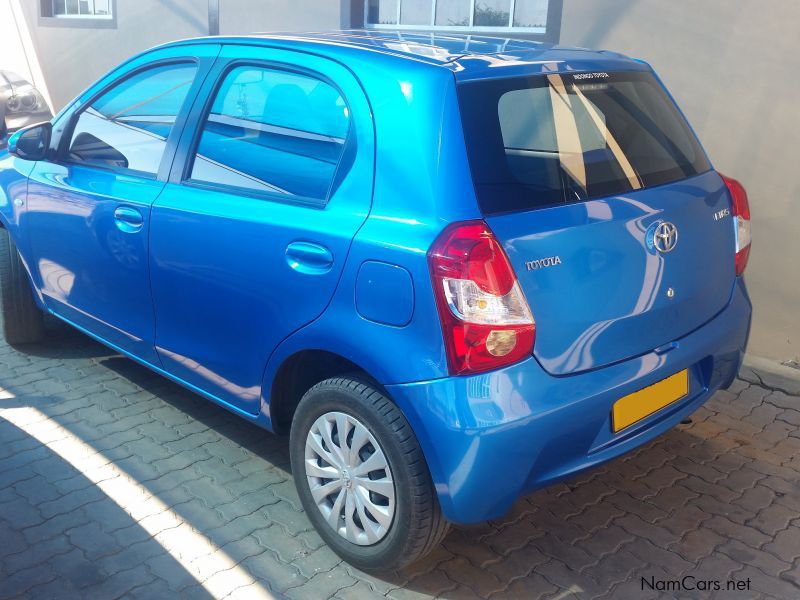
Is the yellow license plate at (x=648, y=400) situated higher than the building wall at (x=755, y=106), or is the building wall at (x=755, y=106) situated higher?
the building wall at (x=755, y=106)

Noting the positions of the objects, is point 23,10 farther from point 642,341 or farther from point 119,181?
point 642,341

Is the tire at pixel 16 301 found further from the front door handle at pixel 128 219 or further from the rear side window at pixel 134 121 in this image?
the front door handle at pixel 128 219

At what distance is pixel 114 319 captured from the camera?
12.5 feet

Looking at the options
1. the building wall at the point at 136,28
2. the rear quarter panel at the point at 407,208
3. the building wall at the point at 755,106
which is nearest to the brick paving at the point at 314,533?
the building wall at the point at 755,106

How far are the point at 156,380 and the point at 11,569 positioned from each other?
5.32ft

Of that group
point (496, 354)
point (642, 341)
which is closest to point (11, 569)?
point (496, 354)

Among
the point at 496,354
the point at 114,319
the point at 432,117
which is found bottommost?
the point at 114,319

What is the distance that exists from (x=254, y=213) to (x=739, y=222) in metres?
1.78

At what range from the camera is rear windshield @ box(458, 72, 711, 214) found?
2.55 metres

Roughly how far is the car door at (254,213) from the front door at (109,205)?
16 cm

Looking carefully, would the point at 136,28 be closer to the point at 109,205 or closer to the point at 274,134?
the point at 109,205

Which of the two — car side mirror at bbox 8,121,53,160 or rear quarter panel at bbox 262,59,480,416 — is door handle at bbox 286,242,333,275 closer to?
rear quarter panel at bbox 262,59,480,416

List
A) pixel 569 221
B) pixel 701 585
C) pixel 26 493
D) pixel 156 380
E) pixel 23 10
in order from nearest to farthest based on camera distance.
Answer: pixel 569 221, pixel 701 585, pixel 26 493, pixel 156 380, pixel 23 10

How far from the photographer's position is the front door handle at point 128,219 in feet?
11.3
